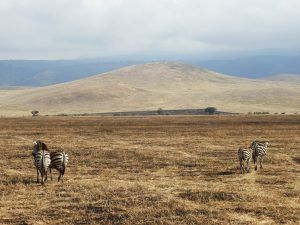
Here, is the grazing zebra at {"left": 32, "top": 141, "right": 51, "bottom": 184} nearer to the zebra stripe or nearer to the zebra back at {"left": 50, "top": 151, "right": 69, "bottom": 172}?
the zebra stripe

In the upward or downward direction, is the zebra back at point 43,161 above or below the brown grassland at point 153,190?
above

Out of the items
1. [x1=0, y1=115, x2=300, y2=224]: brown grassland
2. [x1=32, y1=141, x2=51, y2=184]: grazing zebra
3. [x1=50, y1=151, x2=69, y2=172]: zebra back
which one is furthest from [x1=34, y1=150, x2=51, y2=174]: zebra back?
[x1=0, y1=115, x2=300, y2=224]: brown grassland

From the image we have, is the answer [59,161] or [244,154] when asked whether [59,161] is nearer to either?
[59,161]

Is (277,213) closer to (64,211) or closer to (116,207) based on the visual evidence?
(116,207)

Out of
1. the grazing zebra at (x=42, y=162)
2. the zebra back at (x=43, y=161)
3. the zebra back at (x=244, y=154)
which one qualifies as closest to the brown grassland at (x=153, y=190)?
the grazing zebra at (x=42, y=162)

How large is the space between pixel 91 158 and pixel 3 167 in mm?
6806

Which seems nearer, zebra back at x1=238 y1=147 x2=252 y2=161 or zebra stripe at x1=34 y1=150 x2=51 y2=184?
zebra stripe at x1=34 y1=150 x2=51 y2=184

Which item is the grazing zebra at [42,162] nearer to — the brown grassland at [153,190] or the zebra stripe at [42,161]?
the zebra stripe at [42,161]

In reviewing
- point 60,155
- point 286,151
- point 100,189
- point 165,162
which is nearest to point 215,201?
point 100,189

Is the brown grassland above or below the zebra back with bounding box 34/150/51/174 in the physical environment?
below

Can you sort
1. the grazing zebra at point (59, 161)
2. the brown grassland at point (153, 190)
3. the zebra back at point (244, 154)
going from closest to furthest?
the brown grassland at point (153, 190) < the grazing zebra at point (59, 161) < the zebra back at point (244, 154)

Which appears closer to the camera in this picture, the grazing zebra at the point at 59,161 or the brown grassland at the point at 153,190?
the brown grassland at the point at 153,190

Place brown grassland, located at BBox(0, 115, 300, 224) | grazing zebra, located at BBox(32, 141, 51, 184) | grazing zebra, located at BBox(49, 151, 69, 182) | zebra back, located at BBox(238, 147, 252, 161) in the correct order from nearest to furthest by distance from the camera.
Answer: brown grassland, located at BBox(0, 115, 300, 224) → grazing zebra, located at BBox(32, 141, 51, 184) → grazing zebra, located at BBox(49, 151, 69, 182) → zebra back, located at BBox(238, 147, 252, 161)

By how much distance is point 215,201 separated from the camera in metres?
20.3
